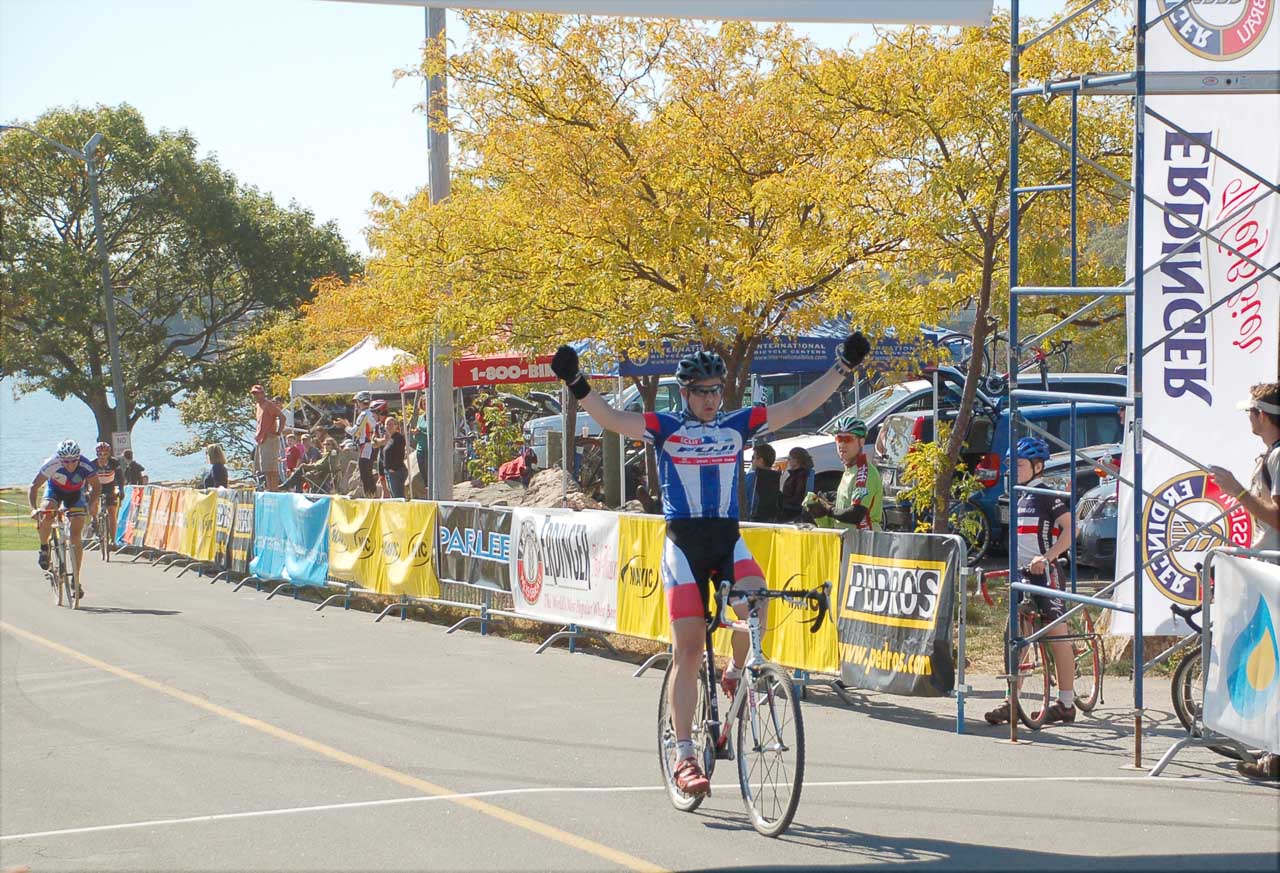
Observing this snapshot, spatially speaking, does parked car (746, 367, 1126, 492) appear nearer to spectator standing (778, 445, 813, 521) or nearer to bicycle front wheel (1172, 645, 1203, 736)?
spectator standing (778, 445, 813, 521)

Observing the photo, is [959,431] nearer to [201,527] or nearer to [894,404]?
[894,404]

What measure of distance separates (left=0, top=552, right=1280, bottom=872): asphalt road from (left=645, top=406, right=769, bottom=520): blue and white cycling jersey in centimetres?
151

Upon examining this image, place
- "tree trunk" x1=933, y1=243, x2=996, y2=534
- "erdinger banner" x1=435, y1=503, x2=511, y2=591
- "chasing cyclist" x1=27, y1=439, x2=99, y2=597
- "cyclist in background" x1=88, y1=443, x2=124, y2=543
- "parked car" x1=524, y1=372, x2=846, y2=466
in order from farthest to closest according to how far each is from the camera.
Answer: "parked car" x1=524, y1=372, x2=846, y2=466
"cyclist in background" x1=88, y1=443, x2=124, y2=543
"chasing cyclist" x1=27, y1=439, x2=99, y2=597
"tree trunk" x1=933, y1=243, x2=996, y2=534
"erdinger banner" x1=435, y1=503, x2=511, y2=591

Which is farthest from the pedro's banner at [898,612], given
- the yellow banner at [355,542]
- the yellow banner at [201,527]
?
the yellow banner at [201,527]

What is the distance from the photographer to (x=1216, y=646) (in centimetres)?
796

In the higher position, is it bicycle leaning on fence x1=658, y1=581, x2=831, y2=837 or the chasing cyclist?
the chasing cyclist

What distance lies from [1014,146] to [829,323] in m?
11.4

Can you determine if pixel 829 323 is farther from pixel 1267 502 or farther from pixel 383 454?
pixel 1267 502

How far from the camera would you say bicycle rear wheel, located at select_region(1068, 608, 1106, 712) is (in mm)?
9883

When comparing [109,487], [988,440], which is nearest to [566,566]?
[988,440]

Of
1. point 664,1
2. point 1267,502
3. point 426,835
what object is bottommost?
point 426,835

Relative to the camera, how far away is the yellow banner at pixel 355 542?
17062 mm

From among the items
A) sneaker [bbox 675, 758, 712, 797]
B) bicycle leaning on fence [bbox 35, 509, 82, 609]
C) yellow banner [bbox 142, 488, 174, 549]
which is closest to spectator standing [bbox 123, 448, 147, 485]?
yellow banner [bbox 142, 488, 174, 549]

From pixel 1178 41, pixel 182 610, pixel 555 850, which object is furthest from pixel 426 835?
pixel 182 610
